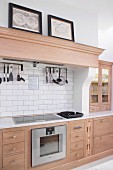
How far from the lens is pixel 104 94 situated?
3.40 meters

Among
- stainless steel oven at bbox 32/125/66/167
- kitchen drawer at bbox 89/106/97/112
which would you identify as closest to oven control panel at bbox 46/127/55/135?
stainless steel oven at bbox 32/125/66/167

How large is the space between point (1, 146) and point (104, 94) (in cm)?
243

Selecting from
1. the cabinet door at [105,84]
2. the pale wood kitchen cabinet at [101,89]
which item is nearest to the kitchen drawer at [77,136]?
the pale wood kitchen cabinet at [101,89]

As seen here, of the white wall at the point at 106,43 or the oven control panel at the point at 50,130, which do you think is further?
the white wall at the point at 106,43

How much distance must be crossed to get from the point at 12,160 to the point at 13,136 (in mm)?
313

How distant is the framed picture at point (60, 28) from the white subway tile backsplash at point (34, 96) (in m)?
0.66

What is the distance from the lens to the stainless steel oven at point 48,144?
Result: 2066 mm

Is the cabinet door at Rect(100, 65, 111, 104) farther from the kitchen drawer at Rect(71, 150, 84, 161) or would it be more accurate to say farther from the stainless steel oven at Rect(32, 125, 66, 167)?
the stainless steel oven at Rect(32, 125, 66, 167)

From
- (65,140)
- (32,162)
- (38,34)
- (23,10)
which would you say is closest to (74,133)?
(65,140)

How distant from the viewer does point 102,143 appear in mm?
2793

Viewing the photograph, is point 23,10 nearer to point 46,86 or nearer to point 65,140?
point 46,86

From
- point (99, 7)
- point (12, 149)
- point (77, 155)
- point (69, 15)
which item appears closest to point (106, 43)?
point (99, 7)

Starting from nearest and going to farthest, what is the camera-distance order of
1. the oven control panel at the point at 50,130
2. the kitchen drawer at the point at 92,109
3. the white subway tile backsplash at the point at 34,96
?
1. the oven control panel at the point at 50,130
2. the white subway tile backsplash at the point at 34,96
3. the kitchen drawer at the point at 92,109

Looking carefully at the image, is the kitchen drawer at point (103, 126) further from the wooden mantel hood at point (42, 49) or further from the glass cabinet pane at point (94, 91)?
the wooden mantel hood at point (42, 49)
